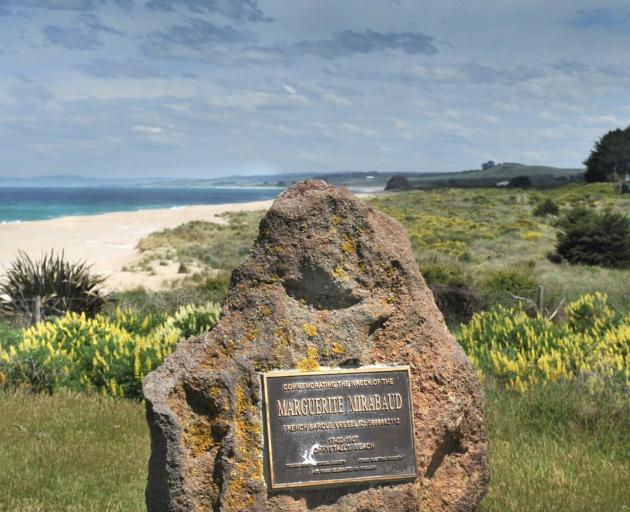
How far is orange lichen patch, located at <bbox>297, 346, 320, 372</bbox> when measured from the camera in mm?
4645

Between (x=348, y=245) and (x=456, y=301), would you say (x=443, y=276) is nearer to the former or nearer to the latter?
(x=456, y=301)

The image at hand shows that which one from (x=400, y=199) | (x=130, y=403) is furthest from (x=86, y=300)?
(x=400, y=199)

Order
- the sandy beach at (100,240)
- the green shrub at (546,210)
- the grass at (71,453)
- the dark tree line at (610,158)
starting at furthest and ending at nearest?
the dark tree line at (610,158) → the green shrub at (546,210) → the sandy beach at (100,240) → the grass at (71,453)

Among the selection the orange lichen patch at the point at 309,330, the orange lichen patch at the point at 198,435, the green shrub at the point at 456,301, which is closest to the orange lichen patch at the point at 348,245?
the orange lichen patch at the point at 309,330

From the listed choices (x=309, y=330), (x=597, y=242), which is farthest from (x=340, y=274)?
(x=597, y=242)

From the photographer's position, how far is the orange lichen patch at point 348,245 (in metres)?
4.87

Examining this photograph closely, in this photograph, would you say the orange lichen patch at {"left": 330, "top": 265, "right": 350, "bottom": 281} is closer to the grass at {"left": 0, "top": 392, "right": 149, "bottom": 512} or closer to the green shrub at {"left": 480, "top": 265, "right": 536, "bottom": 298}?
the grass at {"left": 0, "top": 392, "right": 149, "bottom": 512}

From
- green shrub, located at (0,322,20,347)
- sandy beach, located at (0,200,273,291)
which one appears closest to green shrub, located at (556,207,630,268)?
sandy beach, located at (0,200,273,291)

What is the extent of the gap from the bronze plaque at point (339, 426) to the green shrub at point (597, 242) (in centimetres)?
2288

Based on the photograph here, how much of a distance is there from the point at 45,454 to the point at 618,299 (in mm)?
11578

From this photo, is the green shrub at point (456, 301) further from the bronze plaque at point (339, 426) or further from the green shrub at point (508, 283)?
the bronze plaque at point (339, 426)

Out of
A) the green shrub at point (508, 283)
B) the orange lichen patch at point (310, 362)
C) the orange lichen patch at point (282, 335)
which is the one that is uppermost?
the orange lichen patch at point (282, 335)

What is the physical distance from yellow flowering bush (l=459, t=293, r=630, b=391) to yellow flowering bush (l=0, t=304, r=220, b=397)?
3.19 m

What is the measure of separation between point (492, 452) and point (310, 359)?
286 centimetres
